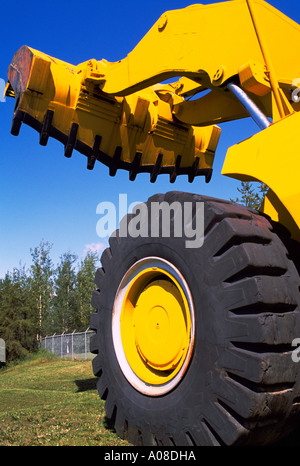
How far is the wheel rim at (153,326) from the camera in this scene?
2600 millimetres

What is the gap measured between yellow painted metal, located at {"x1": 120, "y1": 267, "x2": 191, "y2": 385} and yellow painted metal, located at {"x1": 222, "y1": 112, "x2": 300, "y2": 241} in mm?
812

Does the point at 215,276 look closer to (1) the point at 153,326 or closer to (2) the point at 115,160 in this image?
(1) the point at 153,326

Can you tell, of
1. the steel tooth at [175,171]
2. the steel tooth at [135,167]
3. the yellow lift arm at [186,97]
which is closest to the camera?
the yellow lift arm at [186,97]

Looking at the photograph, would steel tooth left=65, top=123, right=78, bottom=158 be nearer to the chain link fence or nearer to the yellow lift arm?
the yellow lift arm

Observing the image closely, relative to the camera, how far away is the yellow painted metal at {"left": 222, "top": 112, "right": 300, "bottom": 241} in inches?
97.6

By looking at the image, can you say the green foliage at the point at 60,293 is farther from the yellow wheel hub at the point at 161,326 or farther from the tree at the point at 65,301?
the yellow wheel hub at the point at 161,326

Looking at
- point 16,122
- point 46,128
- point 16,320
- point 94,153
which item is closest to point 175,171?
point 94,153

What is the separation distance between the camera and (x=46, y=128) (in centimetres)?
509

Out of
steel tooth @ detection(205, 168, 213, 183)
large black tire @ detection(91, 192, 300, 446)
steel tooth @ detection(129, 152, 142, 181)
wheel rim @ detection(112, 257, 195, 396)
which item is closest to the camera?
large black tire @ detection(91, 192, 300, 446)

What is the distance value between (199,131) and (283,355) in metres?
4.46

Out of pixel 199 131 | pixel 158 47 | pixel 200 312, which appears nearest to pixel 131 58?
pixel 158 47

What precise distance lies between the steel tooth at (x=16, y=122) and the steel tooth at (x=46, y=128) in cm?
28

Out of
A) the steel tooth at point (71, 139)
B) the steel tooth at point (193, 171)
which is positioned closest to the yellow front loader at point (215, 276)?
the steel tooth at point (71, 139)

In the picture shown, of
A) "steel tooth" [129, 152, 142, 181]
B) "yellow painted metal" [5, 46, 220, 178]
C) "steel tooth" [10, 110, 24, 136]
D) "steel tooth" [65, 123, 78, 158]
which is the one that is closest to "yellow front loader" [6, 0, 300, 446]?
"yellow painted metal" [5, 46, 220, 178]
